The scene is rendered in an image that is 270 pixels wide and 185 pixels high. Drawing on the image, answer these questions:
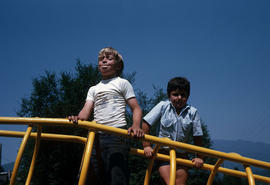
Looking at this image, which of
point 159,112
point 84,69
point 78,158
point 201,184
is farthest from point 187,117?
point 201,184

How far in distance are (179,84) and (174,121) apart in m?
0.38

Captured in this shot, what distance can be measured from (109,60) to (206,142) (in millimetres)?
25064

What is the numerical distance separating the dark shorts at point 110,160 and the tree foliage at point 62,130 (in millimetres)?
14472

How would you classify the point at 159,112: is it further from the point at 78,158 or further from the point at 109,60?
the point at 78,158

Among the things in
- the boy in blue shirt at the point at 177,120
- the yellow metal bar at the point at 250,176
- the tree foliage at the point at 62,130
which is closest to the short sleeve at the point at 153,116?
the boy in blue shirt at the point at 177,120

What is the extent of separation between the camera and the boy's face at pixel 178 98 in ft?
8.00

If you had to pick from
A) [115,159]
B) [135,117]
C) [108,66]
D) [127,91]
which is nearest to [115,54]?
[108,66]

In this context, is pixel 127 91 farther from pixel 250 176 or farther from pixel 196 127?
pixel 250 176

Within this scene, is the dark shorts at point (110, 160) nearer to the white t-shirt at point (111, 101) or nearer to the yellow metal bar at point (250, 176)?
the white t-shirt at point (111, 101)

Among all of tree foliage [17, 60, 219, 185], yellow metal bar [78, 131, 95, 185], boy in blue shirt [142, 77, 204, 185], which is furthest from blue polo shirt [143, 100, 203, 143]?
tree foliage [17, 60, 219, 185]

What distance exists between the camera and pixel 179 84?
2.46 metres

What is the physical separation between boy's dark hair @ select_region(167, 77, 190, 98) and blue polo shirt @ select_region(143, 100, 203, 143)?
6.2 inches

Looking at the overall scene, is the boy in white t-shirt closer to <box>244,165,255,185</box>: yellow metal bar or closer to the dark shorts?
the dark shorts

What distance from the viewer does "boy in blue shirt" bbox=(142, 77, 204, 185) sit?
2.30 metres
